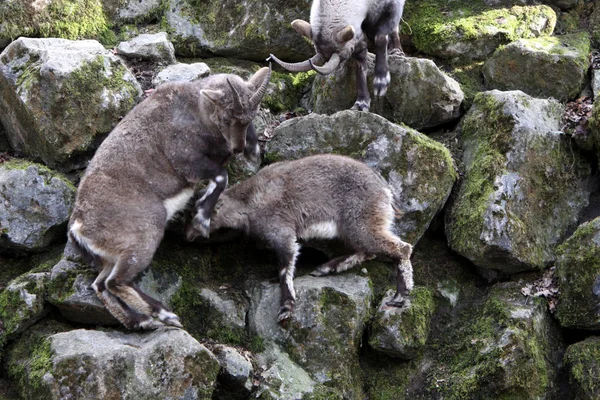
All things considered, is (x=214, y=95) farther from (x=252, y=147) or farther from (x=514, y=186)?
(x=514, y=186)

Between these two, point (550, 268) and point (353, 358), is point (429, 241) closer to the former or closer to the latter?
point (550, 268)

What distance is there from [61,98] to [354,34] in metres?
3.59

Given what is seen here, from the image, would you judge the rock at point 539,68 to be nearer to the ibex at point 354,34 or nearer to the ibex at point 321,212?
the ibex at point 354,34

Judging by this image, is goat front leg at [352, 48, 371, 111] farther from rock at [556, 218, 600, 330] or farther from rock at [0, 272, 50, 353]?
rock at [0, 272, 50, 353]

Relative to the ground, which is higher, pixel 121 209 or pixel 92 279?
pixel 121 209

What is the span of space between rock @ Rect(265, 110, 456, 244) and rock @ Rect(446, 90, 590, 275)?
39 cm

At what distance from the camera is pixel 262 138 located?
905cm

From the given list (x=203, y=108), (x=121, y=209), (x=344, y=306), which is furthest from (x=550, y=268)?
(x=121, y=209)

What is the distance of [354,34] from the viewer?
356 inches

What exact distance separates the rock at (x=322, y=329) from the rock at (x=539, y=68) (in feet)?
13.5

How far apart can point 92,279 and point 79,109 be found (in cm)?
231

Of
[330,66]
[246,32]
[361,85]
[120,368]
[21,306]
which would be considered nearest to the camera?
[120,368]

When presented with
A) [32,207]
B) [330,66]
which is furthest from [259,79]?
[32,207]

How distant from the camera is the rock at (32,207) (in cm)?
781
